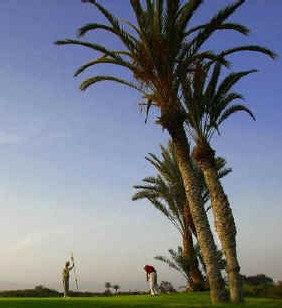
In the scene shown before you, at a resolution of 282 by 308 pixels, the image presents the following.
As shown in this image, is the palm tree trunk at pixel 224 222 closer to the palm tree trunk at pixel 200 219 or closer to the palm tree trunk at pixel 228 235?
the palm tree trunk at pixel 228 235

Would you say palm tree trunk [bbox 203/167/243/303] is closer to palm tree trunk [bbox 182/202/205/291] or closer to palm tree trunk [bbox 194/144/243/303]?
palm tree trunk [bbox 194/144/243/303]

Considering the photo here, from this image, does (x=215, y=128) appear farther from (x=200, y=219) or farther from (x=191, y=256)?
(x=191, y=256)

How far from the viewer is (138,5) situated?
23078mm

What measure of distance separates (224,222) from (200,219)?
39.4 inches

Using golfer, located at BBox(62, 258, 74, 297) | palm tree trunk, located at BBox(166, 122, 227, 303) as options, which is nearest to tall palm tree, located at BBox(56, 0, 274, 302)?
palm tree trunk, located at BBox(166, 122, 227, 303)

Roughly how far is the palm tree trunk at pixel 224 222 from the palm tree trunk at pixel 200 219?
42cm

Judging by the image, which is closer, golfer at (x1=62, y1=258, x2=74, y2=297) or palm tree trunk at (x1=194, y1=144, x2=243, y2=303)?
palm tree trunk at (x1=194, y1=144, x2=243, y2=303)

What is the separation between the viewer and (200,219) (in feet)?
74.5

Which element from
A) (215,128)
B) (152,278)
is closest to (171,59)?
(215,128)

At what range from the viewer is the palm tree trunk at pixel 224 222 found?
2211cm

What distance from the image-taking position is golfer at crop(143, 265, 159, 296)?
29006 millimetres

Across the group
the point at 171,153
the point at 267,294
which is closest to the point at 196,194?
the point at 267,294

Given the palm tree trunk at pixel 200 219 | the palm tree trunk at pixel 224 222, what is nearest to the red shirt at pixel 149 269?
the palm tree trunk at pixel 200 219

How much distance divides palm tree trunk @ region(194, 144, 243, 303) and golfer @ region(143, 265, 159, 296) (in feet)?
24.4
